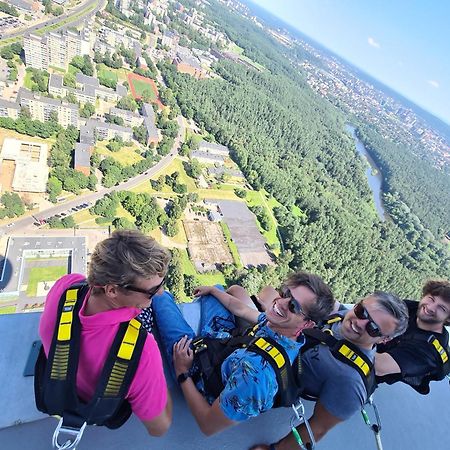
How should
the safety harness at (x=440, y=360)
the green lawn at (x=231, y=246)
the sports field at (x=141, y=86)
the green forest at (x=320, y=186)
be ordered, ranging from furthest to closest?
the sports field at (x=141, y=86) → the green forest at (x=320, y=186) → the green lawn at (x=231, y=246) → the safety harness at (x=440, y=360)

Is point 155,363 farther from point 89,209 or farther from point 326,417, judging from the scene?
point 89,209

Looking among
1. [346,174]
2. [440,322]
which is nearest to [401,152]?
[346,174]

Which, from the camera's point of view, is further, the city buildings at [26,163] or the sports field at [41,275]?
the city buildings at [26,163]

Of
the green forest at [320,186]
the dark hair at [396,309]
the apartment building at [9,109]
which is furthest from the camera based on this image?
the green forest at [320,186]

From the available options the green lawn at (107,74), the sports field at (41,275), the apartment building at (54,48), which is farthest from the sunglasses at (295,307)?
the green lawn at (107,74)

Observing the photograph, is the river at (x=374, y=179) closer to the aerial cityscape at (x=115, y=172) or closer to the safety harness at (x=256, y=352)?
the aerial cityscape at (x=115, y=172)

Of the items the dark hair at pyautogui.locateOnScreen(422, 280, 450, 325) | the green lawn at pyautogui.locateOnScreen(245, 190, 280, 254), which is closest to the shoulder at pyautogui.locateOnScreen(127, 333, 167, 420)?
the dark hair at pyautogui.locateOnScreen(422, 280, 450, 325)

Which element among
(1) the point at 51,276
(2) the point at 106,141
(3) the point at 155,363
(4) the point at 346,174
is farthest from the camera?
(4) the point at 346,174
